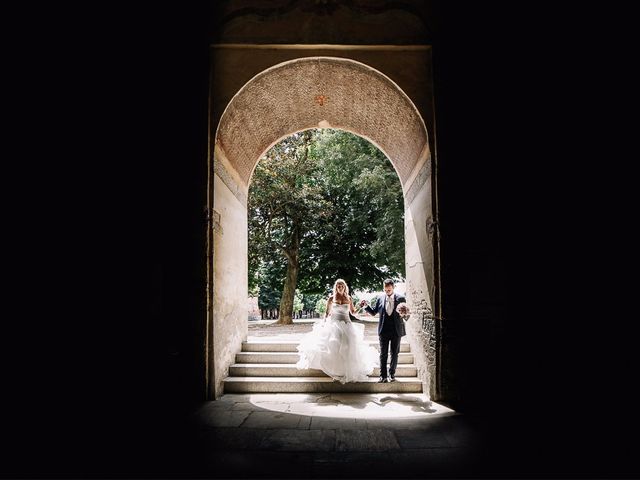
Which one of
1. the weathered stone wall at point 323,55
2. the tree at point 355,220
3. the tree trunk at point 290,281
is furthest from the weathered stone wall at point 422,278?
the tree trunk at point 290,281

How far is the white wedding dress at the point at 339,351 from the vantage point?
22.6 ft

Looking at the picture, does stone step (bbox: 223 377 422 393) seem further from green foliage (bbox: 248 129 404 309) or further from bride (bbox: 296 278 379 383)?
green foliage (bbox: 248 129 404 309)

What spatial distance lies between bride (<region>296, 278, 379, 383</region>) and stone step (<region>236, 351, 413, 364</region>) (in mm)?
408

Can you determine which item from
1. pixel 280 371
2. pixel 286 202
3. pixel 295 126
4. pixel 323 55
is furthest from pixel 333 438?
pixel 286 202

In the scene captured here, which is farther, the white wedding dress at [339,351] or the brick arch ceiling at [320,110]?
the white wedding dress at [339,351]

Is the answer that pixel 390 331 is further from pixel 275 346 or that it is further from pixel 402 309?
pixel 275 346

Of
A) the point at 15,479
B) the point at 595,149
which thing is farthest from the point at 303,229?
the point at 15,479

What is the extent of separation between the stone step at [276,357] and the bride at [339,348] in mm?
408

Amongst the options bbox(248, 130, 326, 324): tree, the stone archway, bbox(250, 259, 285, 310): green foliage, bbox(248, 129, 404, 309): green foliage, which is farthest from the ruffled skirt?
bbox(250, 259, 285, 310): green foliage

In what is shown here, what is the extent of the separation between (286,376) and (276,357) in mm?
554

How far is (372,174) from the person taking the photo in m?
14.2

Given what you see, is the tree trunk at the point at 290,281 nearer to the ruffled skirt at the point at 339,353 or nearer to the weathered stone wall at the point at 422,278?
the weathered stone wall at the point at 422,278

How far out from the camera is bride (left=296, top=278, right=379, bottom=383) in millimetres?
6906

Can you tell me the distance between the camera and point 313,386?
6941mm
